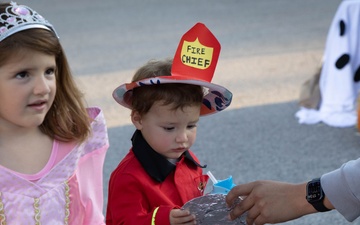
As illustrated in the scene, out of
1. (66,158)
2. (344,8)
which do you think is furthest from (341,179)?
(344,8)

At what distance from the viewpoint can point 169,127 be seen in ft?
8.54

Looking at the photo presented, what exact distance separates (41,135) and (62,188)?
20 centimetres

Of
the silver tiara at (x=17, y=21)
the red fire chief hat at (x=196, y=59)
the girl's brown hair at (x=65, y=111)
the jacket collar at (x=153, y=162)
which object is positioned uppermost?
the silver tiara at (x=17, y=21)

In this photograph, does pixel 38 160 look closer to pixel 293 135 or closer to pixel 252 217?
pixel 252 217

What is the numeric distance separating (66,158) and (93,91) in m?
3.89

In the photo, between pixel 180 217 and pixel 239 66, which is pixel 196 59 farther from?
pixel 239 66

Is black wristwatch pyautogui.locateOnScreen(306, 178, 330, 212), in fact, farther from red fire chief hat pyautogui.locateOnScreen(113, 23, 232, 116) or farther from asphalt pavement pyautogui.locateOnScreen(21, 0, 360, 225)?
asphalt pavement pyautogui.locateOnScreen(21, 0, 360, 225)

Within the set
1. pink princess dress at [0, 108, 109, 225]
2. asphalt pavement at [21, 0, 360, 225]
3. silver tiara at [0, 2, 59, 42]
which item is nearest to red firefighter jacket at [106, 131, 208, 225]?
pink princess dress at [0, 108, 109, 225]

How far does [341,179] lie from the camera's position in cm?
246

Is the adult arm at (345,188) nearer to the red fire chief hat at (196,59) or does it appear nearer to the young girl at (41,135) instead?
the red fire chief hat at (196,59)

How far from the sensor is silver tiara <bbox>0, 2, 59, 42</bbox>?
8.28 feet

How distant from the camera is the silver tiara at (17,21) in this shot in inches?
99.3

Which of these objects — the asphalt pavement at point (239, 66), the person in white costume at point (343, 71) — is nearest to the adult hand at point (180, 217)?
the asphalt pavement at point (239, 66)

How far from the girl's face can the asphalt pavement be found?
1.78 m
